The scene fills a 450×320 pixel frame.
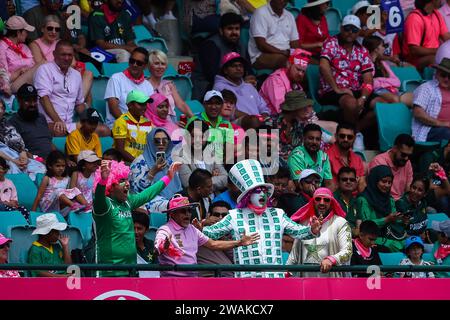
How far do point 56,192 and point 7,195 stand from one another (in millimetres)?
486

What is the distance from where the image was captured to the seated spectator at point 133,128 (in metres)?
15.4

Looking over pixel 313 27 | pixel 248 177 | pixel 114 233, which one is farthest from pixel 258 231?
pixel 313 27

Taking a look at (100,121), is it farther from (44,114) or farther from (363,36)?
(363,36)

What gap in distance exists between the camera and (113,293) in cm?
1187

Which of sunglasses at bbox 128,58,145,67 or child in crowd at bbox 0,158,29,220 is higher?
sunglasses at bbox 128,58,145,67

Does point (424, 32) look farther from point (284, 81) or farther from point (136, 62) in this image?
point (136, 62)

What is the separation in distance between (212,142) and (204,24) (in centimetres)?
257

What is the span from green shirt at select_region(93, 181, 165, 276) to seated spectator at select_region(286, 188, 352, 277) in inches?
54.5

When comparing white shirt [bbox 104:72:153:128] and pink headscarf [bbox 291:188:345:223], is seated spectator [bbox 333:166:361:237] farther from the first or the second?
white shirt [bbox 104:72:153:128]

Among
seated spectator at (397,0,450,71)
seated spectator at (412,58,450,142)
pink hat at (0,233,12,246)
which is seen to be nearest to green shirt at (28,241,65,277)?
pink hat at (0,233,12,246)

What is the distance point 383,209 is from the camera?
15.4 meters

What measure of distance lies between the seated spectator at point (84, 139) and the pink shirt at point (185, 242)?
294 cm

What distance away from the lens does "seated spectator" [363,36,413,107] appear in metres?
17.5

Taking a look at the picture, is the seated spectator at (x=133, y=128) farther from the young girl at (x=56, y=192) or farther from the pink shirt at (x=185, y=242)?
the pink shirt at (x=185, y=242)
